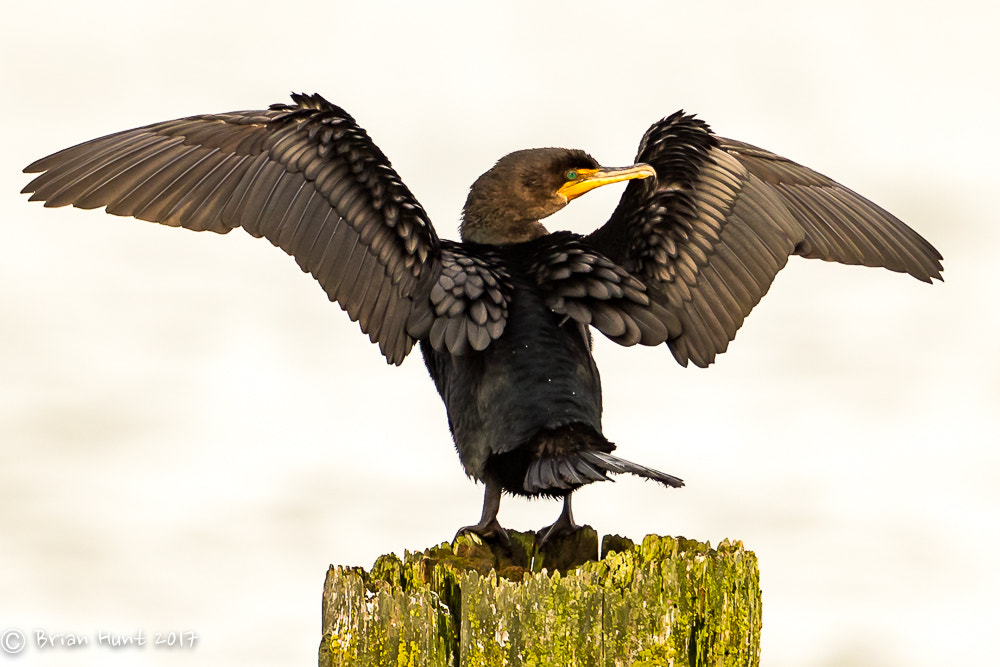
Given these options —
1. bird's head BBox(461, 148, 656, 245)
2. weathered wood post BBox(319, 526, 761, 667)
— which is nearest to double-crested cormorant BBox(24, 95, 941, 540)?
bird's head BBox(461, 148, 656, 245)

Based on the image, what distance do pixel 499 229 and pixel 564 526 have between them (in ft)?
4.79

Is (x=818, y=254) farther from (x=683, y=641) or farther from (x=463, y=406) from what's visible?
(x=683, y=641)

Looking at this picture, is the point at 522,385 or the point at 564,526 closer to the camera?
the point at 522,385

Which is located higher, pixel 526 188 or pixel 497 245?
pixel 526 188

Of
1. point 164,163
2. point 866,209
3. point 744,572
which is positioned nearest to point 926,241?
point 866,209

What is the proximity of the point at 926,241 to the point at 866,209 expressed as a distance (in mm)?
357

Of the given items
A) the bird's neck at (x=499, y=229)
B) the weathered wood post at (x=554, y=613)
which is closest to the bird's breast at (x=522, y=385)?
the bird's neck at (x=499, y=229)

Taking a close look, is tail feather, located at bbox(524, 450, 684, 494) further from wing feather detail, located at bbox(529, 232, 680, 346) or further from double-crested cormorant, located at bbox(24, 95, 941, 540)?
wing feather detail, located at bbox(529, 232, 680, 346)

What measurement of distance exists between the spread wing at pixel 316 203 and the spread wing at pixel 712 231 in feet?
2.55

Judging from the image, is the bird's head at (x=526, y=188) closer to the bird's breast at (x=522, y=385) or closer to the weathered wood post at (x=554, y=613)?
the bird's breast at (x=522, y=385)

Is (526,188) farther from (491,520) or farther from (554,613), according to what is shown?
(554,613)

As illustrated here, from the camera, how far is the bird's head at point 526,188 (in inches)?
244

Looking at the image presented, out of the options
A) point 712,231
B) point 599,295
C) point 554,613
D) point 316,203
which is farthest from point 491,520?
point 712,231

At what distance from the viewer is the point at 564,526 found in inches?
221
